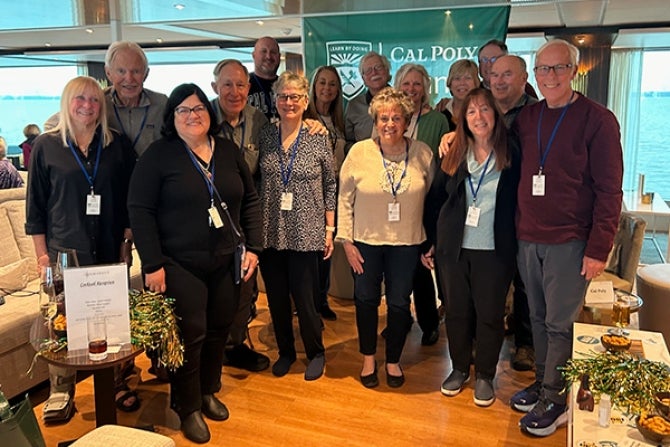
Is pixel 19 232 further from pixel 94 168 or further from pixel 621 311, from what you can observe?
pixel 621 311

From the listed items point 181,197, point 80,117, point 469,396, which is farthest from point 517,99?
point 80,117

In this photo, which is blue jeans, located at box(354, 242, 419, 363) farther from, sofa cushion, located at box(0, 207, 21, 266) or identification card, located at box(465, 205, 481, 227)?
sofa cushion, located at box(0, 207, 21, 266)

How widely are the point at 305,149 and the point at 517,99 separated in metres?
1.13

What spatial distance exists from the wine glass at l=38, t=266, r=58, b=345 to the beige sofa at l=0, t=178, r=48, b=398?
66 cm

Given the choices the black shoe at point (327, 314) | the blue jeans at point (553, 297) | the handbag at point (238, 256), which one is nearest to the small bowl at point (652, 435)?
the blue jeans at point (553, 297)

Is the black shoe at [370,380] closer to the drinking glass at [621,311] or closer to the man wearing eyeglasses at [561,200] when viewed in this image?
the man wearing eyeglasses at [561,200]

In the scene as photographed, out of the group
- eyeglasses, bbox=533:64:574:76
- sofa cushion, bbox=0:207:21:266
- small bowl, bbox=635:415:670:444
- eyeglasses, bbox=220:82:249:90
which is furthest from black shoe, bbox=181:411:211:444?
eyeglasses, bbox=533:64:574:76

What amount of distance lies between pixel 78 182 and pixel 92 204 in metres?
0.11

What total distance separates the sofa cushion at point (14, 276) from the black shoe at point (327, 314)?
192cm

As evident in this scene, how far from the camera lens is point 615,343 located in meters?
2.33

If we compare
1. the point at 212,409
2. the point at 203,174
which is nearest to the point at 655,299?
the point at 212,409

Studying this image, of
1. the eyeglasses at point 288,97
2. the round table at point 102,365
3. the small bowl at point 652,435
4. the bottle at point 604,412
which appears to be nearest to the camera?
the small bowl at point 652,435

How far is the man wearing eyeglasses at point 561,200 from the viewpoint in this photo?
2.33 m

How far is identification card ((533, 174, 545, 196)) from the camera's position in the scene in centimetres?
244
